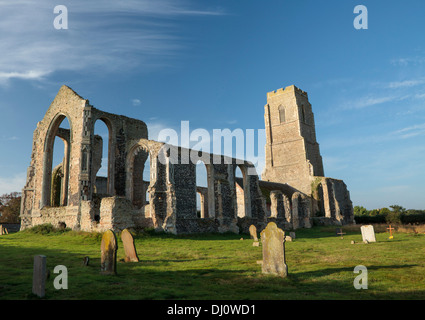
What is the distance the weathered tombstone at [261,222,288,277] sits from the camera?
271 inches

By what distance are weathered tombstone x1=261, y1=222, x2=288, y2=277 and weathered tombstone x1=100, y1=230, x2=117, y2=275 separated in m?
3.39

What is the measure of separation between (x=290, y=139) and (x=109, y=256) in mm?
41784

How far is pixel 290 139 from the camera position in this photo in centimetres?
4638

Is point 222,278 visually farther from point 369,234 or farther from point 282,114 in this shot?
point 282,114

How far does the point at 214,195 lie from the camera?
21766 millimetres

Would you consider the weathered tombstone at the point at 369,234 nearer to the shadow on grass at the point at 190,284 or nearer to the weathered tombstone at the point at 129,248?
the shadow on grass at the point at 190,284

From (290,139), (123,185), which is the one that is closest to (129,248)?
(123,185)

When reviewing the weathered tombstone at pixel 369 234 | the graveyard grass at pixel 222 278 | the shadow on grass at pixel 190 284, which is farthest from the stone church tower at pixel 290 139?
the shadow on grass at pixel 190 284

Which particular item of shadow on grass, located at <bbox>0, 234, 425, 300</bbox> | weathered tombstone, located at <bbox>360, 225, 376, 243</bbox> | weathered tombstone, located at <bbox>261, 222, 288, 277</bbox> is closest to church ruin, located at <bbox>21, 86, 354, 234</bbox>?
shadow on grass, located at <bbox>0, 234, 425, 300</bbox>

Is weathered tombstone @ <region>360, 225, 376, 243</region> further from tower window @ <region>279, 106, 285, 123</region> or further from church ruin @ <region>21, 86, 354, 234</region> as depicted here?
tower window @ <region>279, 106, 285, 123</region>

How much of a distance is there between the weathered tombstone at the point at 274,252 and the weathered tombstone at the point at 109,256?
3.39m
